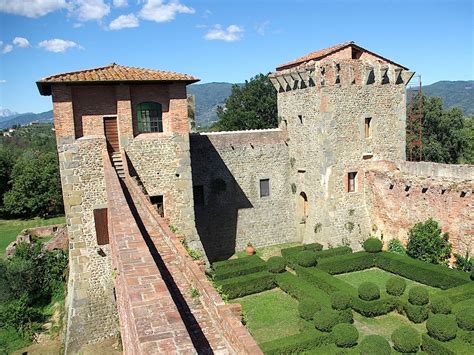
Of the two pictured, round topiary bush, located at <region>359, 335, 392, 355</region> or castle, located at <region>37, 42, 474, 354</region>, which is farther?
castle, located at <region>37, 42, 474, 354</region>

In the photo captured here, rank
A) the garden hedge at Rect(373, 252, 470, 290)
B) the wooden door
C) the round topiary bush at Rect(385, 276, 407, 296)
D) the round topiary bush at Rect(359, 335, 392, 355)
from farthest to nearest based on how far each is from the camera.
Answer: the wooden door < the garden hedge at Rect(373, 252, 470, 290) < the round topiary bush at Rect(385, 276, 407, 296) < the round topiary bush at Rect(359, 335, 392, 355)

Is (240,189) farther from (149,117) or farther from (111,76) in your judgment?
(111,76)

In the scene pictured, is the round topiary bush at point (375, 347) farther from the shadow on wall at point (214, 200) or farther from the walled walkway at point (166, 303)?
the shadow on wall at point (214, 200)

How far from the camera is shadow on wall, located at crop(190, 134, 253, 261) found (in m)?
22.0

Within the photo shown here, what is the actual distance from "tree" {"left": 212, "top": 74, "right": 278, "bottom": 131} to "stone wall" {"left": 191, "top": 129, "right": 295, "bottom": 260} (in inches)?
621

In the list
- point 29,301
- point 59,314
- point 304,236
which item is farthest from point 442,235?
point 29,301

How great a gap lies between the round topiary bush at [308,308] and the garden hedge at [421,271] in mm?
5543

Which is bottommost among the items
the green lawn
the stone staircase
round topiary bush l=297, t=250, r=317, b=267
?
the green lawn

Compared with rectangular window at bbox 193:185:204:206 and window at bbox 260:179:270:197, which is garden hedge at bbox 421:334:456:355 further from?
rectangular window at bbox 193:185:204:206

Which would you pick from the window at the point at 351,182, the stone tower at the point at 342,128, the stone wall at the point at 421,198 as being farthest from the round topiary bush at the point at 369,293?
the window at the point at 351,182

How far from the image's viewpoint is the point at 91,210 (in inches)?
658

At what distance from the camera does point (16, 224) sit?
43281mm

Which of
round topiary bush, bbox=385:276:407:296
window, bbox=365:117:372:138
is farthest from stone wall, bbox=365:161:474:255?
round topiary bush, bbox=385:276:407:296

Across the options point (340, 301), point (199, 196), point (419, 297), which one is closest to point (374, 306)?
point (340, 301)
